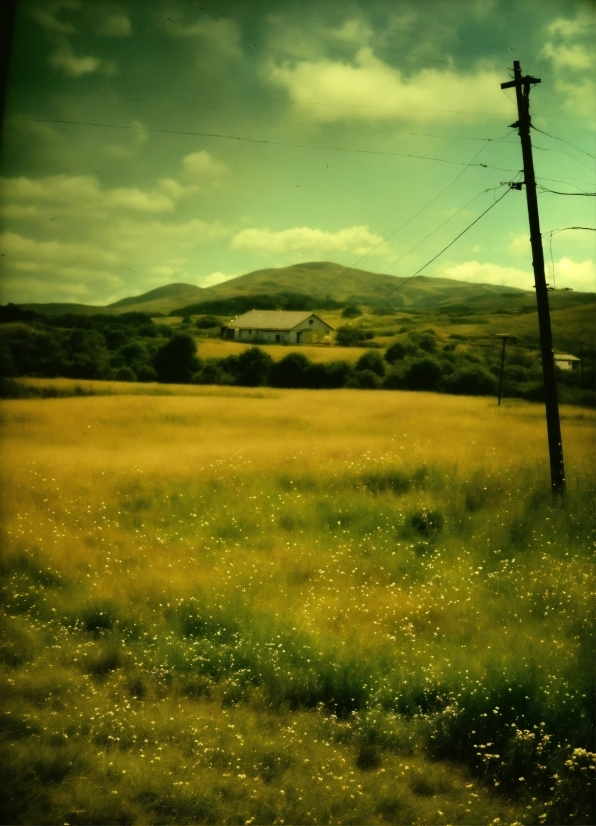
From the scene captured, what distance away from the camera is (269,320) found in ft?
36.1

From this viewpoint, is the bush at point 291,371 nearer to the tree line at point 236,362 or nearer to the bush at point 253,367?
the tree line at point 236,362

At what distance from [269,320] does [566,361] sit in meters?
6.20

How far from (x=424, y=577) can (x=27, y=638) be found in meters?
4.63

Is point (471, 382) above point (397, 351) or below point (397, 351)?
below

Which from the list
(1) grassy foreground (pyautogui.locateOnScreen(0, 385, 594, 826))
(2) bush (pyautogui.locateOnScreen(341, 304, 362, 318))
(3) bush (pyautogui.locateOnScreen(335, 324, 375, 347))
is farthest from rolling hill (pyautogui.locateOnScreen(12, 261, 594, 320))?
(1) grassy foreground (pyautogui.locateOnScreen(0, 385, 594, 826))

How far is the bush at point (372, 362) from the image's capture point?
12.8 meters

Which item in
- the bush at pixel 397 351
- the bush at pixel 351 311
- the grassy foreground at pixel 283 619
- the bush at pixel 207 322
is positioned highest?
the bush at pixel 351 311

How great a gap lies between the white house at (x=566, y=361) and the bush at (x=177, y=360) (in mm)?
7281

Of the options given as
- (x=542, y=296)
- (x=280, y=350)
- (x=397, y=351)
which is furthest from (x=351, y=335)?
(x=542, y=296)

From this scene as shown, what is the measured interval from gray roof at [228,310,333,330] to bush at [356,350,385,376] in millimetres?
1813

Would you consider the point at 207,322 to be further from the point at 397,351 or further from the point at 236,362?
the point at 397,351

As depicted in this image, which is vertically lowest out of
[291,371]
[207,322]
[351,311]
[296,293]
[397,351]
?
[291,371]

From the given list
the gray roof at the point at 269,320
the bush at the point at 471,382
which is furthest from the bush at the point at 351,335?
the bush at the point at 471,382

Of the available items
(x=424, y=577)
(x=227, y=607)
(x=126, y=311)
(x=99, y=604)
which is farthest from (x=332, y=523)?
(x=126, y=311)
